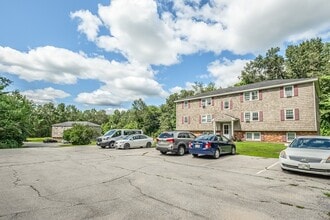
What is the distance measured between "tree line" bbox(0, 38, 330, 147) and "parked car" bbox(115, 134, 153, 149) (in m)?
15.0

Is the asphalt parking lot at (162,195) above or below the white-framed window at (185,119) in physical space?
below

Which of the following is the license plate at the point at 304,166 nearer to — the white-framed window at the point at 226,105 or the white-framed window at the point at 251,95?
the white-framed window at the point at 251,95

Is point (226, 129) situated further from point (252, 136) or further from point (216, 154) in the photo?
point (216, 154)

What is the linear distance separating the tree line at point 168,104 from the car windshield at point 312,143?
24.0 m

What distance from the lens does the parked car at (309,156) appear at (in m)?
8.30

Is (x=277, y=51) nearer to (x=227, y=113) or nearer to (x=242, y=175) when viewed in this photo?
(x=227, y=113)

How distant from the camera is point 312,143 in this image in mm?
9828

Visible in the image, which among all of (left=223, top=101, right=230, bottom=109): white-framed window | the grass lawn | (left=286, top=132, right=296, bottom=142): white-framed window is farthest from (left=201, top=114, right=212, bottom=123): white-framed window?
the grass lawn

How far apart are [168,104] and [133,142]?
119 feet

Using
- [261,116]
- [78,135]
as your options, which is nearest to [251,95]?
[261,116]

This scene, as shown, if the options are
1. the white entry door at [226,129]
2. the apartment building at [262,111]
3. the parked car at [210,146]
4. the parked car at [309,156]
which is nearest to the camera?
the parked car at [309,156]

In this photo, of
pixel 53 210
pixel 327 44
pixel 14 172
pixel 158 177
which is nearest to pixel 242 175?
pixel 158 177

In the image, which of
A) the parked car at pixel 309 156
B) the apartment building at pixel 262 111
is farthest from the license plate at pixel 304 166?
the apartment building at pixel 262 111

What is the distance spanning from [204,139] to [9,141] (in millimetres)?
25002
